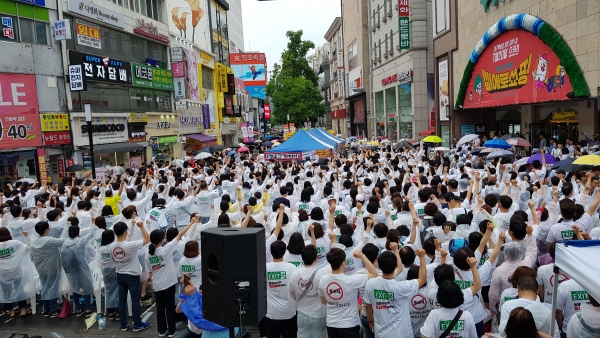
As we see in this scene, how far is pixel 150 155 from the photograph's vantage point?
97.2 ft

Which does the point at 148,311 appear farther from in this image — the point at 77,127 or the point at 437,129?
the point at 437,129

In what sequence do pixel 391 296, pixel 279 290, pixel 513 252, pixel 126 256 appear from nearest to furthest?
pixel 391 296 < pixel 513 252 < pixel 279 290 < pixel 126 256

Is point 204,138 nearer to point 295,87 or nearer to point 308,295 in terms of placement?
point 295,87

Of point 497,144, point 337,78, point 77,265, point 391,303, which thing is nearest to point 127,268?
point 77,265

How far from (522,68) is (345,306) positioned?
1732cm

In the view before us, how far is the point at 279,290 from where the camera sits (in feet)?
17.4

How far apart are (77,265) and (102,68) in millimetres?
18242

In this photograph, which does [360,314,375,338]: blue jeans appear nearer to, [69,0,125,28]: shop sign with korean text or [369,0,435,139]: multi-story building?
[69,0,125,28]: shop sign with korean text

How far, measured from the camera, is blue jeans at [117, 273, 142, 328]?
6.73 metres

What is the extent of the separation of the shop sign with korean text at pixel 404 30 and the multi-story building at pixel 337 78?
29.4 m

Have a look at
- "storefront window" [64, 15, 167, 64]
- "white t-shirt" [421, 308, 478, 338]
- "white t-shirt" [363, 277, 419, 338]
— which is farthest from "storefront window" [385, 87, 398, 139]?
"white t-shirt" [421, 308, 478, 338]

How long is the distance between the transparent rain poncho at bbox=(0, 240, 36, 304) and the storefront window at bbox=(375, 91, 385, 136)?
1504 inches

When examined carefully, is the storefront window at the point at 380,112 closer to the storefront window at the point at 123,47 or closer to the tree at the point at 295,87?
the tree at the point at 295,87

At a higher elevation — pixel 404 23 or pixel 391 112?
pixel 404 23
